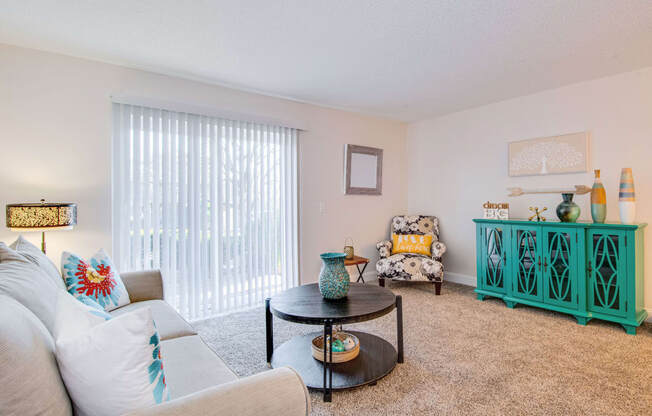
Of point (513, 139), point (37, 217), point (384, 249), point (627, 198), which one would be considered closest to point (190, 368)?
point (37, 217)

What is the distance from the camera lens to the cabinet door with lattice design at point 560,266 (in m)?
3.00

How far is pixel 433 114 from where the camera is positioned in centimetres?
458

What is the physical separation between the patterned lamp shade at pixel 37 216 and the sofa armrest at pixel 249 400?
206 cm

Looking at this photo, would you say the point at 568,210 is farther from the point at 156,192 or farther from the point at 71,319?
the point at 156,192

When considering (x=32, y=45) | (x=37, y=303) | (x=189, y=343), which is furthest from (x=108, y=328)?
(x=32, y=45)

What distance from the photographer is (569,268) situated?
9.95 ft

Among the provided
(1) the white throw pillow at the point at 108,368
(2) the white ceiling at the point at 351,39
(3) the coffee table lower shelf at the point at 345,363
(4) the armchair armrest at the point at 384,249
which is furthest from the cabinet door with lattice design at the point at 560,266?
(1) the white throw pillow at the point at 108,368

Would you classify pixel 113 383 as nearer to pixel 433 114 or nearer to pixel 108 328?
pixel 108 328

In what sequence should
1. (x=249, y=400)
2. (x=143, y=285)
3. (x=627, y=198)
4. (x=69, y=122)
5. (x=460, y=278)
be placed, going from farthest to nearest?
(x=460, y=278)
(x=627, y=198)
(x=69, y=122)
(x=143, y=285)
(x=249, y=400)

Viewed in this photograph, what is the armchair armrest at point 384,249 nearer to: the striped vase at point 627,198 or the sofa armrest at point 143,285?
the striped vase at point 627,198

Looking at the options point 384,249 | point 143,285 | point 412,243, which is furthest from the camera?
point 412,243

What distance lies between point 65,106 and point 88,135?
26cm

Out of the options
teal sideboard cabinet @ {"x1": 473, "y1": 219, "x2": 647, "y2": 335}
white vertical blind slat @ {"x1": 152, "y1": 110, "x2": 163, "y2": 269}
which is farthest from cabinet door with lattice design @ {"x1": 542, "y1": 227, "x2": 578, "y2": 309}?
white vertical blind slat @ {"x1": 152, "y1": 110, "x2": 163, "y2": 269}

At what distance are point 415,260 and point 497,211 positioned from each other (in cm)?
109
